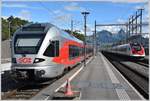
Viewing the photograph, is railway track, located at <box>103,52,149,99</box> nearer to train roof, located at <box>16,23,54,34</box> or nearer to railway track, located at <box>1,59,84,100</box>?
railway track, located at <box>1,59,84,100</box>

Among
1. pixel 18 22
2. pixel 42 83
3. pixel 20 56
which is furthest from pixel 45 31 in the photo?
pixel 18 22

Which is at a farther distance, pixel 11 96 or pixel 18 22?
pixel 18 22

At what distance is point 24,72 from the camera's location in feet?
57.7

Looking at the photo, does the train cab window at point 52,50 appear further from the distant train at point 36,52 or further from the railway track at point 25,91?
the railway track at point 25,91

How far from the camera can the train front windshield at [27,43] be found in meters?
18.1

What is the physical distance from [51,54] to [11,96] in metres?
3.59

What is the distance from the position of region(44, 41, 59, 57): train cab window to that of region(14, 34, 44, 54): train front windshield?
0.53m

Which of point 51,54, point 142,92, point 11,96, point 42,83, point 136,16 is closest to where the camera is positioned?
point 11,96

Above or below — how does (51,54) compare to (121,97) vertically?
above

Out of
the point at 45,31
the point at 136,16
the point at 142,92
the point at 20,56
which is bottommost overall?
the point at 142,92

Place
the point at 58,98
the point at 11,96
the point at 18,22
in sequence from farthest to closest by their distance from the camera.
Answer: the point at 18,22 → the point at 11,96 → the point at 58,98

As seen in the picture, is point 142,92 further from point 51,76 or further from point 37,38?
point 37,38

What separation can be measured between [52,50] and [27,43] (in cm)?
130

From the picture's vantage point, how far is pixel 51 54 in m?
18.7
